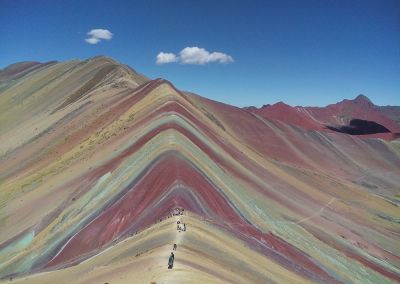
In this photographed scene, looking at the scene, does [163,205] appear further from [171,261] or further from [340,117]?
[340,117]

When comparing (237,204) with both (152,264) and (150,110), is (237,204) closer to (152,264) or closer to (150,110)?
(152,264)

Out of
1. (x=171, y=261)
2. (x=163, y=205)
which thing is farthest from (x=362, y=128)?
(x=171, y=261)

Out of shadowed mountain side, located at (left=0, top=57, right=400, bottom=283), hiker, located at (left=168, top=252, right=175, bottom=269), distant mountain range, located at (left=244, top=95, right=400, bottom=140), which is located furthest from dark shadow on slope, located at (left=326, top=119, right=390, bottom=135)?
hiker, located at (left=168, top=252, right=175, bottom=269)

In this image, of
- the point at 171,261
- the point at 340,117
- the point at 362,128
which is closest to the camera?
the point at 171,261

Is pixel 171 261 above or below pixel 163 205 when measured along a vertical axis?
below

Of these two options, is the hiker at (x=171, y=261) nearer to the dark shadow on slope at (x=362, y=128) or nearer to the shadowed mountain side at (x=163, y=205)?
the shadowed mountain side at (x=163, y=205)

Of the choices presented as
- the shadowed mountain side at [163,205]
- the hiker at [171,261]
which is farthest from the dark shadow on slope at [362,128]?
the hiker at [171,261]

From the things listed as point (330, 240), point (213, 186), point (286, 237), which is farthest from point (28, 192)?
point (330, 240)

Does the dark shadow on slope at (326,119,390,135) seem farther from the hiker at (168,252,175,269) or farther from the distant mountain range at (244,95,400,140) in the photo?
the hiker at (168,252,175,269)
